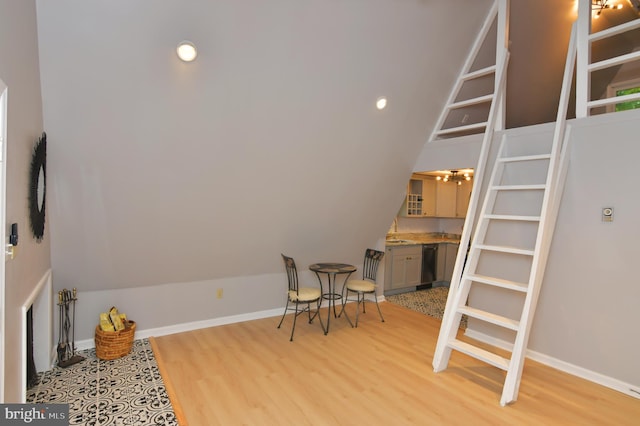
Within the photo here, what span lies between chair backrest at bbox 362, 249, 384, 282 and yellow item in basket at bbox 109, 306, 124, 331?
3012 millimetres

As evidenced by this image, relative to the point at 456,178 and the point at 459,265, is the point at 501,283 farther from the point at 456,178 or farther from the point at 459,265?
the point at 456,178

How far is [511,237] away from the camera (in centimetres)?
350

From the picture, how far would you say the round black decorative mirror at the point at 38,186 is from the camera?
2.28m

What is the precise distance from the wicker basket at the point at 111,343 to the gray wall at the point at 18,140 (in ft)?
3.63

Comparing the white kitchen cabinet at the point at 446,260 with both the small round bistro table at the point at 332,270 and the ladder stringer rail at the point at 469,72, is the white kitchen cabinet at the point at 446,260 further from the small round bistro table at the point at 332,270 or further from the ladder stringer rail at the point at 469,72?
the ladder stringer rail at the point at 469,72

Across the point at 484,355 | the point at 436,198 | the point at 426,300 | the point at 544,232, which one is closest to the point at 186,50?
the point at 544,232

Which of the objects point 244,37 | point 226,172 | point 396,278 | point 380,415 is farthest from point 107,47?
point 396,278

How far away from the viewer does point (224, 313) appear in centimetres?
429

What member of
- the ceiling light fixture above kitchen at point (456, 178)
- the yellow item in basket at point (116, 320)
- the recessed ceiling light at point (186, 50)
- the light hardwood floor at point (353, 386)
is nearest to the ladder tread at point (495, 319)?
the light hardwood floor at point (353, 386)

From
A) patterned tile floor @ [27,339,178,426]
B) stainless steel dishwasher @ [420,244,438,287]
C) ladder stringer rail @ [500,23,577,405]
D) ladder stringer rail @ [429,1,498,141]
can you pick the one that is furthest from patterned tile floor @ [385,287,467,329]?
patterned tile floor @ [27,339,178,426]

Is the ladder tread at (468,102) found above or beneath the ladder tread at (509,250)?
above

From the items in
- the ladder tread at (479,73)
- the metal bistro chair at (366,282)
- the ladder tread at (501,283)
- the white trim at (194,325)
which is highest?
the ladder tread at (479,73)

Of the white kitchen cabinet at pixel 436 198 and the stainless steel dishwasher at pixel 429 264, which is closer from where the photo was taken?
the stainless steel dishwasher at pixel 429 264

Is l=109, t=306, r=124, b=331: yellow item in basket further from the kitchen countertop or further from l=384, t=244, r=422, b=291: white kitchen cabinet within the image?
the kitchen countertop
